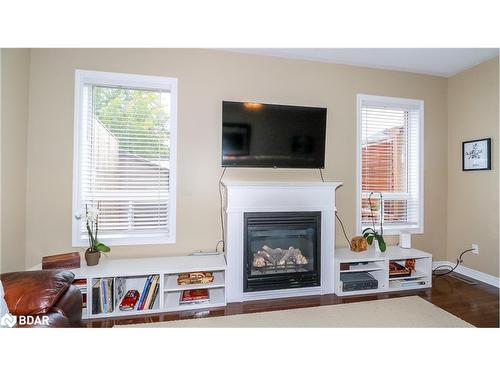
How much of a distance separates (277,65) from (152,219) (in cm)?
232

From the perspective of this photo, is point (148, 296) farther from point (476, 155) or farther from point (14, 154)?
point (476, 155)

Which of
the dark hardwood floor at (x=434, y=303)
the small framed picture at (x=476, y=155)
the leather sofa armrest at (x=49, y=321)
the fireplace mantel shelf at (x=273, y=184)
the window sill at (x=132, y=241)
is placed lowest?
the dark hardwood floor at (x=434, y=303)

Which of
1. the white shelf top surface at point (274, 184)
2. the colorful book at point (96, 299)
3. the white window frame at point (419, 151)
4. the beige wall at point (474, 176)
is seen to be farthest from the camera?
the white window frame at point (419, 151)

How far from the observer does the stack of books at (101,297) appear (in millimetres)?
2080

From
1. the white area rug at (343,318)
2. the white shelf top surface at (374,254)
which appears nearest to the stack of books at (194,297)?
the white area rug at (343,318)

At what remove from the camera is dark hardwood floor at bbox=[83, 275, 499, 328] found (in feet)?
6.76

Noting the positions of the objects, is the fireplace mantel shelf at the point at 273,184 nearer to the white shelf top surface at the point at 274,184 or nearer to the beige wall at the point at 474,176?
the white shelf top surface at the point at 274,184

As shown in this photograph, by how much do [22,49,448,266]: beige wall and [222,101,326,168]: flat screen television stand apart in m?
0.17

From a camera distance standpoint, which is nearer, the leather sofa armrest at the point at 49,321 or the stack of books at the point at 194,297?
the leather sofa armrest at the point at 49,321

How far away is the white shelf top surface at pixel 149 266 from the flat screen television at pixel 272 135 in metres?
1.04

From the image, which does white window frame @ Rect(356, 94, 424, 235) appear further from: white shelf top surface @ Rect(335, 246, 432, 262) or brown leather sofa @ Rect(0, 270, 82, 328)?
brown leather sofa @ Rect(0, 270, 82, 328)

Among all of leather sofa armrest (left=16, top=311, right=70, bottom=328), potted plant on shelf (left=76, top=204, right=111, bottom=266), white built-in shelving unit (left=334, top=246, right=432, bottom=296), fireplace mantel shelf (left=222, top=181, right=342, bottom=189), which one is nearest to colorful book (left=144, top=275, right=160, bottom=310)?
potted plant on shelf (left=76, top=204, right=111, bottom=266)

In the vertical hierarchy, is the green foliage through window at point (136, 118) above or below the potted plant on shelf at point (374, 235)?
above
